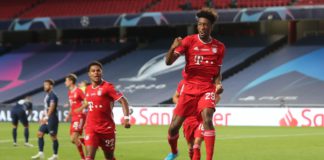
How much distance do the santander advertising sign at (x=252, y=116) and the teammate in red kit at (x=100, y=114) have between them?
77.8 ft

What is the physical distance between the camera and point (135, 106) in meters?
41.2

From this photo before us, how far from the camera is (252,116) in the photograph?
38.4 meters

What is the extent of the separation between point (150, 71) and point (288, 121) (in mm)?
15133

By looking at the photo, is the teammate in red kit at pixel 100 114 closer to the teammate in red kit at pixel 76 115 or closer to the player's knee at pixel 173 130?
the player's knee at pixel 173 130

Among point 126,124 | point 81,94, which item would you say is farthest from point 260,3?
point 126,124

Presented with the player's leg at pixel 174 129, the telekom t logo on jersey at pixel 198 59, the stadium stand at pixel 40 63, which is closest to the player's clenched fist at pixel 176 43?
the telekom t logo on jersey at pixel 198 59

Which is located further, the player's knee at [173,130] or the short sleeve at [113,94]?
the player's knee at [173,130]

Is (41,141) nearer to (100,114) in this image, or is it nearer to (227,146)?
(227,146)

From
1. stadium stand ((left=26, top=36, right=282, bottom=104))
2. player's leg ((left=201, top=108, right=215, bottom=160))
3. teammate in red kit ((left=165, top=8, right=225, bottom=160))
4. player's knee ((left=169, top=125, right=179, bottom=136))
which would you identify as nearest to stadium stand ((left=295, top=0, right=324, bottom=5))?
stadium stand ((left=26, top=36, right=282, bottom=104))

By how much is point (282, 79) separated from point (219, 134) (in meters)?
14.2

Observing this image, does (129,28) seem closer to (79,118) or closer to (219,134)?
(219,134)

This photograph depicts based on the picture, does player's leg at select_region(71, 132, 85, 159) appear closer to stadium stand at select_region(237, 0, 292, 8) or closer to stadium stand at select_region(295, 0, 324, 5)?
stadium stand at select_region(295, 0, 324, 5)

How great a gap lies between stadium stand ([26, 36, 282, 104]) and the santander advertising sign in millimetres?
4457

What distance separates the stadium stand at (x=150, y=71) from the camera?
1871 inches
